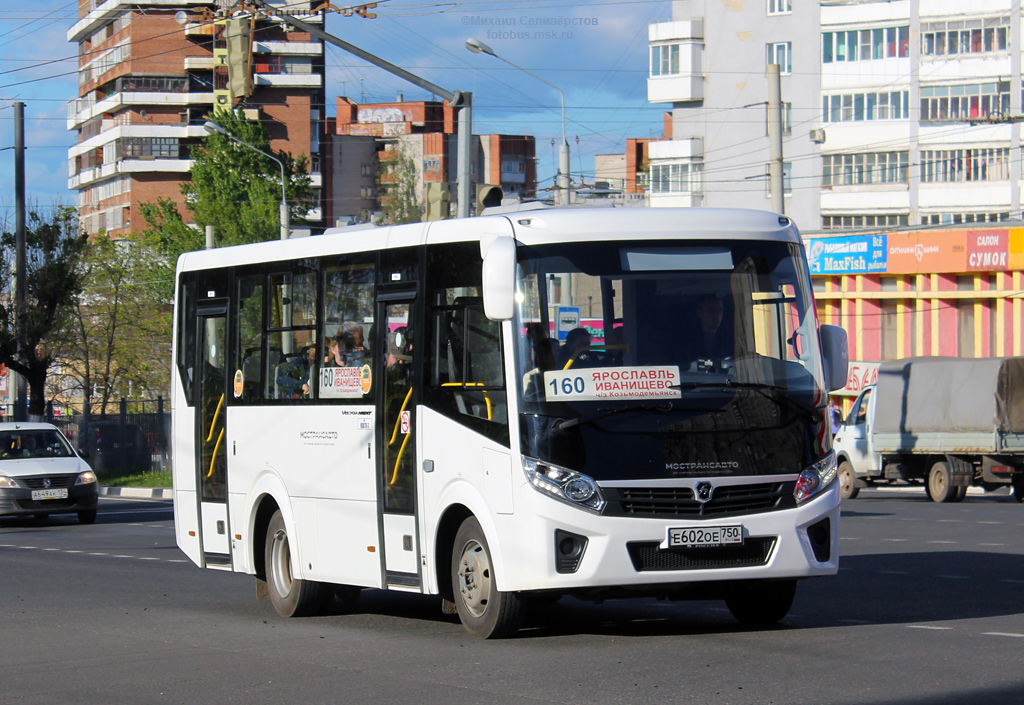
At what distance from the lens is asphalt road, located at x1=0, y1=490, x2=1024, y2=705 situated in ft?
26.4

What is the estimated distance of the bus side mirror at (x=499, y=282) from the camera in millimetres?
9516

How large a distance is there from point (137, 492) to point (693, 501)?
30215 mm

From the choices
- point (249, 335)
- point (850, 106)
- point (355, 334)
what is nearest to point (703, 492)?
point (355, 334)

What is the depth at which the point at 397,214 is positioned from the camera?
113688 millimetres

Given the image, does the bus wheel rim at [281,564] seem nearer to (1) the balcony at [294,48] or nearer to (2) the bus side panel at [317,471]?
(2) the bus side panel at [317,471]

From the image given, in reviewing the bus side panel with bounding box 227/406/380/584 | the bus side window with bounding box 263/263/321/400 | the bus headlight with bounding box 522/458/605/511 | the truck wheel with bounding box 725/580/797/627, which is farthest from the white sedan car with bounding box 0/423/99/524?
the bus headlight with bounding box 522/458/605/511

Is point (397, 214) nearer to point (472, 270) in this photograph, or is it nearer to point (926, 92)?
point (926, 92)

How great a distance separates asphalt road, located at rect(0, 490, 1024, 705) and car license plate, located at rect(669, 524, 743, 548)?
2.00 feet

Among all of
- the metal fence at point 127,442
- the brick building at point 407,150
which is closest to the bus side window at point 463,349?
the metal fence at point 127,442

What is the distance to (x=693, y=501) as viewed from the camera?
31.4 feet

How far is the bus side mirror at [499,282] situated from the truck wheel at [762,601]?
2.39m

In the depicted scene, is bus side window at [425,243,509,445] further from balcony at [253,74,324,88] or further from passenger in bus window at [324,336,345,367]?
balcony at [253,74,324,88]

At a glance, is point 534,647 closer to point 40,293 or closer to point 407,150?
point 40,293

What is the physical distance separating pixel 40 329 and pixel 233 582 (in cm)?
2901
